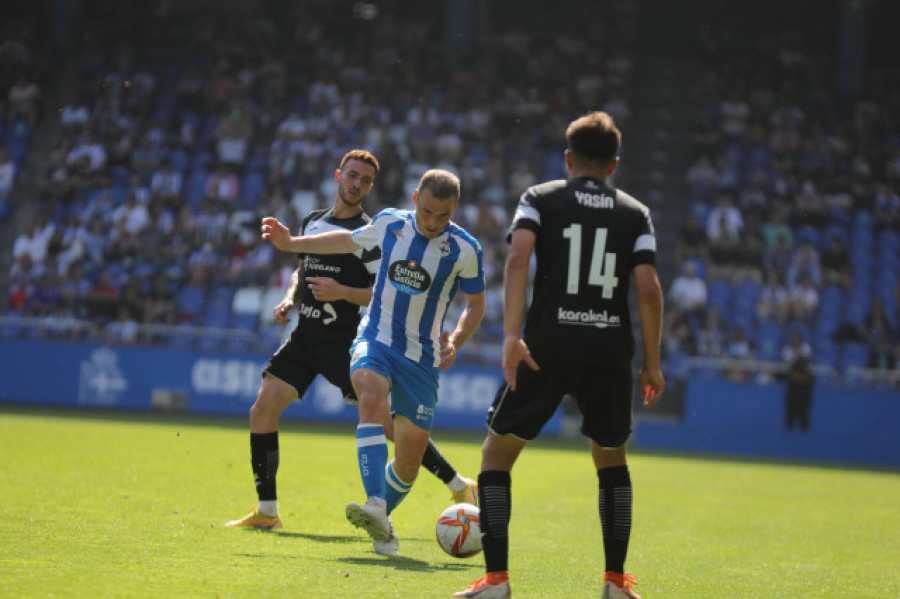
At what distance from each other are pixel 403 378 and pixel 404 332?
0.26m

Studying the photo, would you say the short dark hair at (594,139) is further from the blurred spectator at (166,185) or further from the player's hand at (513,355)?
the blurred spectator at (166,185)

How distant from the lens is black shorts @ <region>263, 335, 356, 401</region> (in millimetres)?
7645

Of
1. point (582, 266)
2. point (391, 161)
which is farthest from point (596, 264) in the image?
point (391, 161)

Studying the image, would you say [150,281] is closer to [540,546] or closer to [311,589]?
[540,546]

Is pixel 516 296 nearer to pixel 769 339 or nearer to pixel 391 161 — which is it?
pixel 769 339

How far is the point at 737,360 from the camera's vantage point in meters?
19.9

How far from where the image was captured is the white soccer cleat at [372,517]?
6262mm

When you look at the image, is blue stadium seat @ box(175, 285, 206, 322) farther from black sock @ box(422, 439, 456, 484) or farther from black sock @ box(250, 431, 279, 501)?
black sock @ box(250, 431, 279, 501)

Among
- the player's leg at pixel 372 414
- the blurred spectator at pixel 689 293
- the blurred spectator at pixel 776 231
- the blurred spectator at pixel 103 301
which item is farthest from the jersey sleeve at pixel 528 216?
the blurred spectator at pixel 776 231

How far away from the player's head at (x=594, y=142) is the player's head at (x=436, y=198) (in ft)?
3.90

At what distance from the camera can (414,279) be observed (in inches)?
263

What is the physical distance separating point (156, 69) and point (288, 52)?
9.78 ft

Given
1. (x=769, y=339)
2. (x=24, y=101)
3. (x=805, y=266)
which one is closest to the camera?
(x=769, y=339)

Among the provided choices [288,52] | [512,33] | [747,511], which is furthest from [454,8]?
[747,511]
